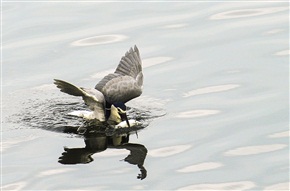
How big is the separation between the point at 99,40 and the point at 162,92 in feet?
10.9

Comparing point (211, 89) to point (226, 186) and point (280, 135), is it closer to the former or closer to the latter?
point (280, 135)

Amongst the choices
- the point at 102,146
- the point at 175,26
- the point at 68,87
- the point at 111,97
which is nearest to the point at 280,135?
the point at 102,146

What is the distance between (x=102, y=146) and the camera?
1706 cm

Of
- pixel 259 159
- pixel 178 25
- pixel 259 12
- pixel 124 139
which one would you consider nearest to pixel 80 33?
pixel 178 25

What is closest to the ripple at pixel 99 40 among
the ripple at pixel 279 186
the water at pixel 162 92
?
the water at pixel 162 92

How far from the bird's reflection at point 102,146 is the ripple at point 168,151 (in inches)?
5.7

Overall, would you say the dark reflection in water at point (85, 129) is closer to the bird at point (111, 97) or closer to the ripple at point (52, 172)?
the bird at point (111, 97)

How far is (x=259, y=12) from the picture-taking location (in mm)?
23609

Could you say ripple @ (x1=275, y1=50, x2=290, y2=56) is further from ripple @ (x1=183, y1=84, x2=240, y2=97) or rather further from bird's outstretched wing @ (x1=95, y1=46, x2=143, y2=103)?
bird's outstretched wing @ (x1=95, y1=46, x2=143, y2=103)

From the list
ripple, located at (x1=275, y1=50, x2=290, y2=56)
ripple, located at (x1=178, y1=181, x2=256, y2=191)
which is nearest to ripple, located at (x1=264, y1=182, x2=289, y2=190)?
ripple, located at (x1=178, y1=181, x2=256, y2=191)

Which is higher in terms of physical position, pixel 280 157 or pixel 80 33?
pixel 80 33

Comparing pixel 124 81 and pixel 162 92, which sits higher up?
pixel 124 81

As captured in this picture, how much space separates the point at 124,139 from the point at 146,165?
51.3 inches

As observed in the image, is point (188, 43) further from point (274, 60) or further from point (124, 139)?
point (124, 139)
